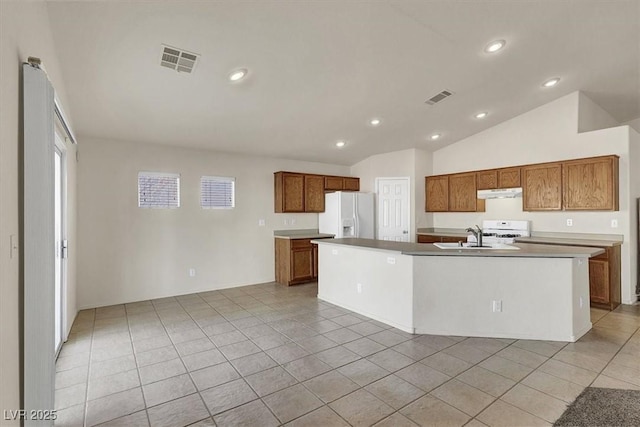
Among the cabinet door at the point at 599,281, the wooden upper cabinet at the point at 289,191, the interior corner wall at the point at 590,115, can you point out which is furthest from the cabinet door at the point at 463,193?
the wooden upper cabinet at the point at 289,191

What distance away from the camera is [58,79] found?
9.10 feet

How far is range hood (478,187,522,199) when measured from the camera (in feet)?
17.5

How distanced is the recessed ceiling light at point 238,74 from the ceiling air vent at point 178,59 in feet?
1.32

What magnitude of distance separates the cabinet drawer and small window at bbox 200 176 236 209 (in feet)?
4.31

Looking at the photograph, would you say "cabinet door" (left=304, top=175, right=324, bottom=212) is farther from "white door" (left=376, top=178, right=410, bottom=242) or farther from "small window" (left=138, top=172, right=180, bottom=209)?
"small window" (left=138, top=172, right=180, bottom=209)

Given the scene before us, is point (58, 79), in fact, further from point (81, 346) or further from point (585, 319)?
point (585, 319)

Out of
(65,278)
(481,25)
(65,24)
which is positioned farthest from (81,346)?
(481,25)

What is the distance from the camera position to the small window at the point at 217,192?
5465mm

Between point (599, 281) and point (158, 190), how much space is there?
667 cm

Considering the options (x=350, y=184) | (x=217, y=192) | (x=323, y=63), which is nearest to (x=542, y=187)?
(x=350, y=184)

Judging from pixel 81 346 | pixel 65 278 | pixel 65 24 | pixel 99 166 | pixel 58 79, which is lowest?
pixel 81 346

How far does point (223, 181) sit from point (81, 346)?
3222 millimetres

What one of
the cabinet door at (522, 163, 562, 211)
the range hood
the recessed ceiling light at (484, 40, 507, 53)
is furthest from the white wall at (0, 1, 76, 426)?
the cabinet door at (522, 163, 562, 211)

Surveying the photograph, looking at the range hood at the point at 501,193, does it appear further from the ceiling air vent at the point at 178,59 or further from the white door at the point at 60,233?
the white door at the point at 60,233
